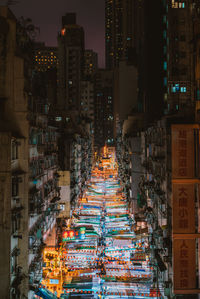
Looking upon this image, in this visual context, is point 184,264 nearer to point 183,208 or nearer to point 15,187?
point 183,208

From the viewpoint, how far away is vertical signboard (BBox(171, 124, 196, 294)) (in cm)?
1324

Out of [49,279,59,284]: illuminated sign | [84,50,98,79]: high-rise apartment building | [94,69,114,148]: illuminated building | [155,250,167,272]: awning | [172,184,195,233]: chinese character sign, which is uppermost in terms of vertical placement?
[84,50,98,79]: high-rise apartment building

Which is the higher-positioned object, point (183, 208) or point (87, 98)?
point (87, 98)

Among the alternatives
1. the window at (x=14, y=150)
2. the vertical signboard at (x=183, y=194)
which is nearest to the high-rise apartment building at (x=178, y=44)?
the vertical signboard at (x=183, y=194)

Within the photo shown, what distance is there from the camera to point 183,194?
13.4 meters

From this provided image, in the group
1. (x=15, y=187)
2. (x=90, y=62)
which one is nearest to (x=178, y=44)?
(x=15, y=187)

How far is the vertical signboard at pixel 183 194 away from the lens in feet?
43.4

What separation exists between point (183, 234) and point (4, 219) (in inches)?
355

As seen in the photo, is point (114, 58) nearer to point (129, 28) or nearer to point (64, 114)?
point (129, 28)

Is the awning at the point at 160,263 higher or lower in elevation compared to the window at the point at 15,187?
lower

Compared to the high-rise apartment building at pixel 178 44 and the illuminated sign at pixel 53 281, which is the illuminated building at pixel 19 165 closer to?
the illuminated sign at pixel 53 281

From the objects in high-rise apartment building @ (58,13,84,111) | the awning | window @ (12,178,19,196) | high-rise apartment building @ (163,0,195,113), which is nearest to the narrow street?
the awning

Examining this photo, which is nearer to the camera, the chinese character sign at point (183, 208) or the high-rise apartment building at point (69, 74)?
the chinese character sign at point (183, 208)

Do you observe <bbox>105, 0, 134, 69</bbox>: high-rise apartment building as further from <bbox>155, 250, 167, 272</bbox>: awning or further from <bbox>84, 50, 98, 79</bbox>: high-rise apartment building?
<bbox>155, 250, 167, 272</bbox>: awning
